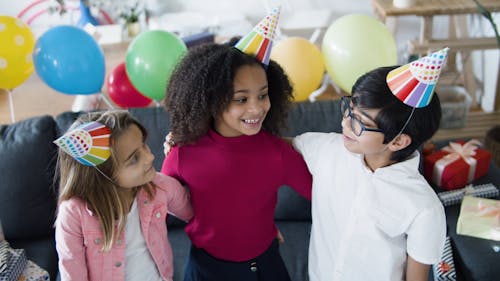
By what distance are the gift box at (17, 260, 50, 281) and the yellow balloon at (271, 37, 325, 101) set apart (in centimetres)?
130

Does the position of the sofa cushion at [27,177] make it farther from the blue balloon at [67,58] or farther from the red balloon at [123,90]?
the red balloon at [123,90]

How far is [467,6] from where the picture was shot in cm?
279

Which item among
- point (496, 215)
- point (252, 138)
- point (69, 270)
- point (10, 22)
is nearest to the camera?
point (69, 270)

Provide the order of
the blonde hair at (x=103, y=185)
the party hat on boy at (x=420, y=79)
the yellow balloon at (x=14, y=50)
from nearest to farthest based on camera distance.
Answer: the party hat on boy at (x=420, y=79)
the blonde hair at (x=103, y=185)
the yellow balloon at (x=14, y=50)

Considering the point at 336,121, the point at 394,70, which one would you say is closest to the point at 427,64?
the point at 394,70

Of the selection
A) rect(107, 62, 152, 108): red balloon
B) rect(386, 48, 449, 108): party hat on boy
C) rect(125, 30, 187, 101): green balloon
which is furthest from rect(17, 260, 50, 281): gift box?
rect(386, 48, 449, 108): party hat on boy

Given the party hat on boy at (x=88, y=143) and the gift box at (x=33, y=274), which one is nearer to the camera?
the party hat on boy at (x=88, y=143)

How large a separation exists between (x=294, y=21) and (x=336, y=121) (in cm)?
218

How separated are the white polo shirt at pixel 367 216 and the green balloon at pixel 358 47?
887mm

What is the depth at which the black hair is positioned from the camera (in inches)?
47.0

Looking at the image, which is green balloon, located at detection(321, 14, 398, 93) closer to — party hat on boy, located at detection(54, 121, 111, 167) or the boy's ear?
the boy's ear

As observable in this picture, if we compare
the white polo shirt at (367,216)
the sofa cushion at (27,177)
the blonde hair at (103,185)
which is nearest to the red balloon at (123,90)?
the sofa cushion at (27,177)

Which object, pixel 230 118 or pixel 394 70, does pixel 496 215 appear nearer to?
pixel 394 70

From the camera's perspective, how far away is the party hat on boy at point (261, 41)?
141cm
